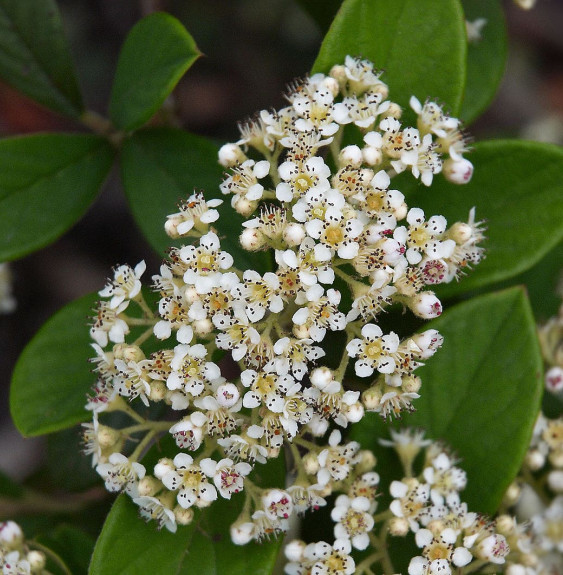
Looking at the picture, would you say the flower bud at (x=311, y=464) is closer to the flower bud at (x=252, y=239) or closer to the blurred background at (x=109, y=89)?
the flower bud at (x=252, y=239)

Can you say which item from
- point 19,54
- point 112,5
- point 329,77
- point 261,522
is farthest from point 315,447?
point 112,5

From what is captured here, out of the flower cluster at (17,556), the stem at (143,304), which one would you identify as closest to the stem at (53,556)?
the flower cluster at (17,556)

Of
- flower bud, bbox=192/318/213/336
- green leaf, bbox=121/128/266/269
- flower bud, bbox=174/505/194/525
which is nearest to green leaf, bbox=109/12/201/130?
green leaf, bbox=121/128/266/269

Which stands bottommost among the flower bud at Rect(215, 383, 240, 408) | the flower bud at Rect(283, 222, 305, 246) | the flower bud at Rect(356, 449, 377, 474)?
the flower bud at Rect(356, 449, 377, 474)

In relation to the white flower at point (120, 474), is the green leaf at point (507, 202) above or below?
above

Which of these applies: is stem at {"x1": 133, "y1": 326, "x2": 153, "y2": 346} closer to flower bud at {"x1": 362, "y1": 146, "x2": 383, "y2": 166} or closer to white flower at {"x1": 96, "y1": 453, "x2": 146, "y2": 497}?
white flower at {"x1": 96, "y1": 453, "x2": 146, "y2": 497}
